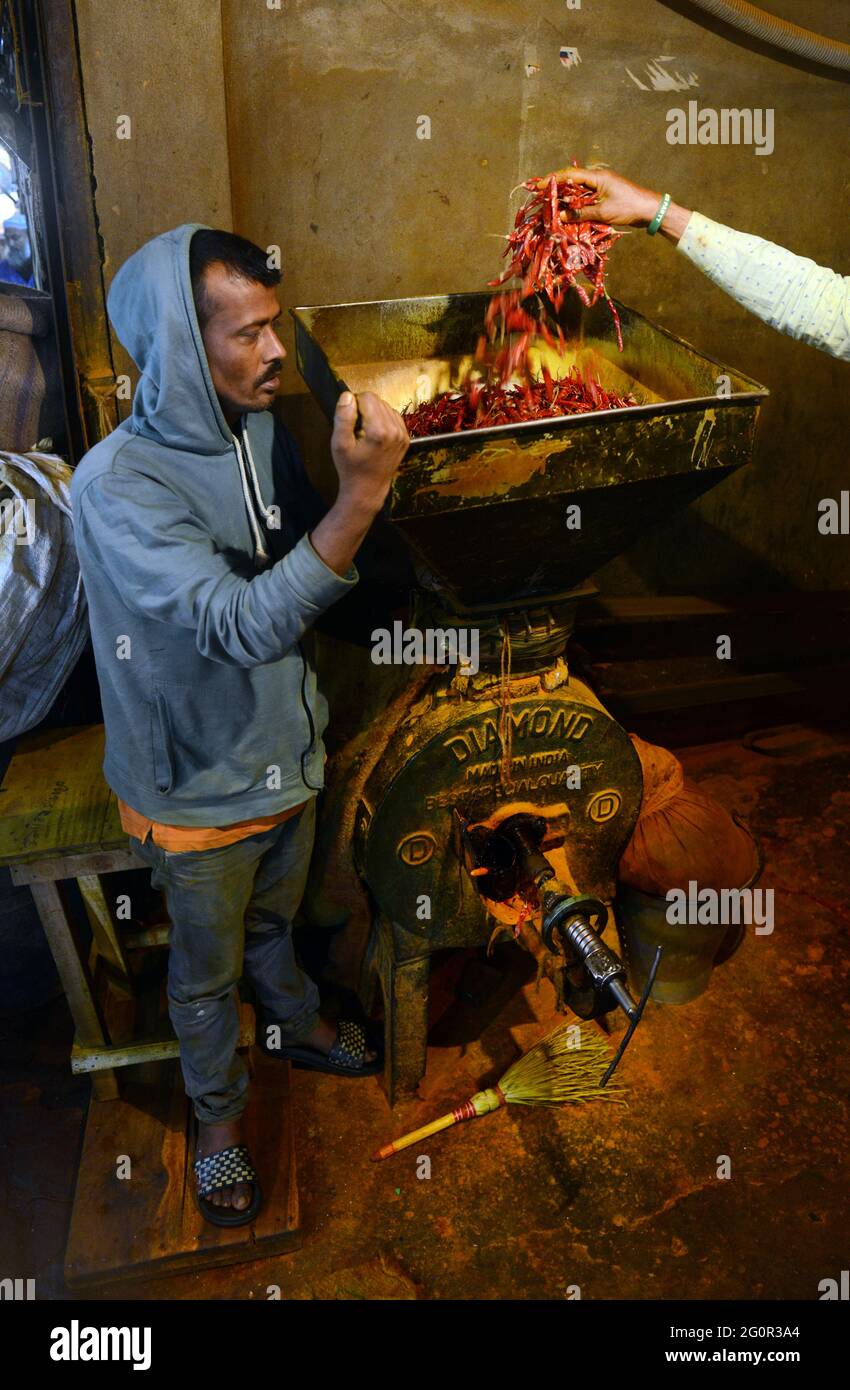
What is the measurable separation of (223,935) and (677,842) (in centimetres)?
164

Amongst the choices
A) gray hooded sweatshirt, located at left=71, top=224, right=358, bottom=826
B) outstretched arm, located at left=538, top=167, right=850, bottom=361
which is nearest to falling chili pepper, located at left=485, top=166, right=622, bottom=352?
outstretched arm, located at left=538, top=167, right=850, bottom=361

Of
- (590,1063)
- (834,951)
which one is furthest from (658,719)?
(590,1063)

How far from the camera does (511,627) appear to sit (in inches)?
103

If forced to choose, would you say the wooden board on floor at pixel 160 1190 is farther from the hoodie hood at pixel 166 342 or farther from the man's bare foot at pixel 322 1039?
the hoodie hood at pixel 166 342

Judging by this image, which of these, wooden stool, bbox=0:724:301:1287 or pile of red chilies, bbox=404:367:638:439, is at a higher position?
pile of red chilies, bbox=404:367:638:439

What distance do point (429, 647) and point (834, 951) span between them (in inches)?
93.7

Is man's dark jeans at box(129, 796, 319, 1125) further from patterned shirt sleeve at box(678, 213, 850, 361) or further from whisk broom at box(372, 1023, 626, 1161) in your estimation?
patterned shirt sleeve at box(678, 213, 850, 361)

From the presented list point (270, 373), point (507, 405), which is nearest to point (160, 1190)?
point (270, 373)

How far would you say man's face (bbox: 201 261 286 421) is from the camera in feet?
6.93

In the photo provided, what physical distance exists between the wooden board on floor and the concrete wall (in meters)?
2.41

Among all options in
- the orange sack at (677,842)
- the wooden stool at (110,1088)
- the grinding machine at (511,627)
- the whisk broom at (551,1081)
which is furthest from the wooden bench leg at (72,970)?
the orange sack at (677,842)

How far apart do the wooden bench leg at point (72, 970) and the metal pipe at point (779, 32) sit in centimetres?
384

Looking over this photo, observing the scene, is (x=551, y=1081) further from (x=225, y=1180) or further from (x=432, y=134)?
(x=432, y=134)

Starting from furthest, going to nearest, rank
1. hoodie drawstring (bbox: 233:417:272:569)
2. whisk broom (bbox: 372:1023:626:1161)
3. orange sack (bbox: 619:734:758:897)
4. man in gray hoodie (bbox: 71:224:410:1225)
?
orange sack (bbox: 619:734:758:897)
whisk broom (bbox: 372:1023:626:1161)
hoodie drawstring (bbox: 233:417:272:569)
man in gray hoodie (bbox: 71:224:410:1225)
